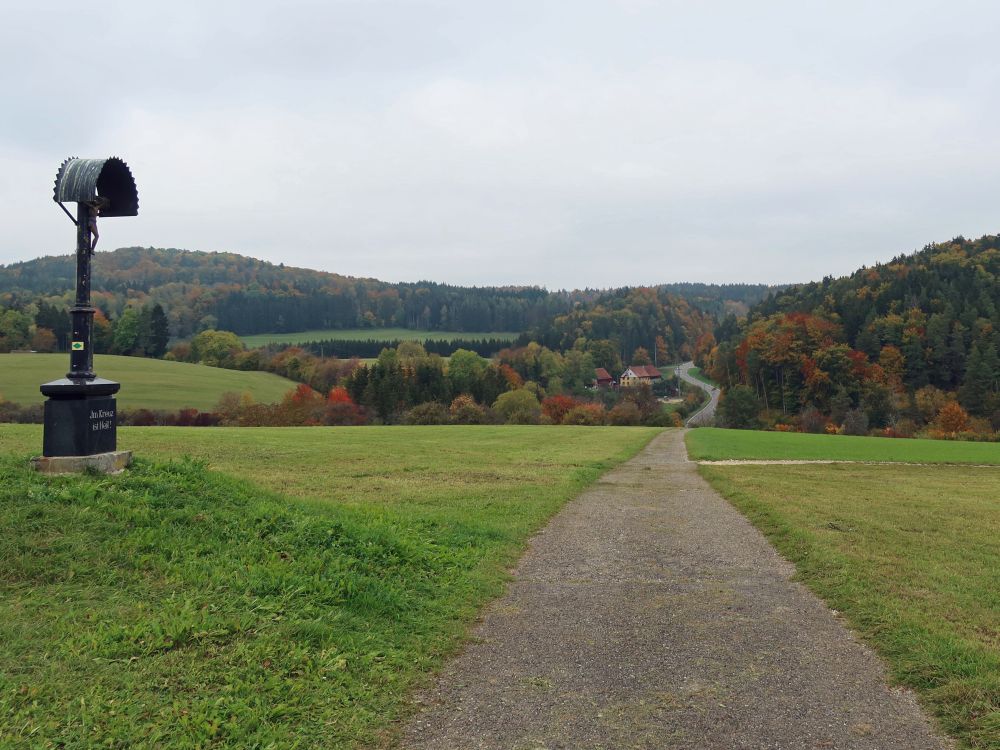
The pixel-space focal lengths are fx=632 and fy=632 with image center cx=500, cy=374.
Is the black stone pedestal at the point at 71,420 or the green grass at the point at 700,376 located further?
the green grass at the point at 700,376

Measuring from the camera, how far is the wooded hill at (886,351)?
3484 inches

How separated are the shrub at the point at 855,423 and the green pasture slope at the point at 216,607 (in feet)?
266

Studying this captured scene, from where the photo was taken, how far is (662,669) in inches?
223

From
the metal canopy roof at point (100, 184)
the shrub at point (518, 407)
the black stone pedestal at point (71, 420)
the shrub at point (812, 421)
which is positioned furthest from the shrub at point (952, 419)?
the black stone pedestal at point (71, 420)

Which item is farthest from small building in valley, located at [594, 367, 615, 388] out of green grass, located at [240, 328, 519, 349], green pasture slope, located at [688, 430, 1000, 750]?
green pasture slope, located at [688, 430, 1000, 750]

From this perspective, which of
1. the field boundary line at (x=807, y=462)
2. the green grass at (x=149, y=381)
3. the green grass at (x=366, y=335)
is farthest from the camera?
the green grass at (x=366, y=335)

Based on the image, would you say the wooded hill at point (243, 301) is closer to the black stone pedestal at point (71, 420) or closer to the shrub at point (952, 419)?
the shrub at point (952, 419)

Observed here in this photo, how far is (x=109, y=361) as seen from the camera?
93938 millimetres

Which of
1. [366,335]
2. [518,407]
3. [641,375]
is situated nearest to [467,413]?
[518,407]

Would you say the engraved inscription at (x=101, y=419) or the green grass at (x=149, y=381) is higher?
the engraved inscription at (x=101, y=419)

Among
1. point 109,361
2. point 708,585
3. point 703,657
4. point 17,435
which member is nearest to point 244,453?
point 17,435

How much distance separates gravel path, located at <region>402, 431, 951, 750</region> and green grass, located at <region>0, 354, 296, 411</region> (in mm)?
74030

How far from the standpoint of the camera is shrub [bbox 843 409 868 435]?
3125 inches

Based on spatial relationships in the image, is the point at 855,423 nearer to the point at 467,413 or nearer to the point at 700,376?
the point at 467,413
